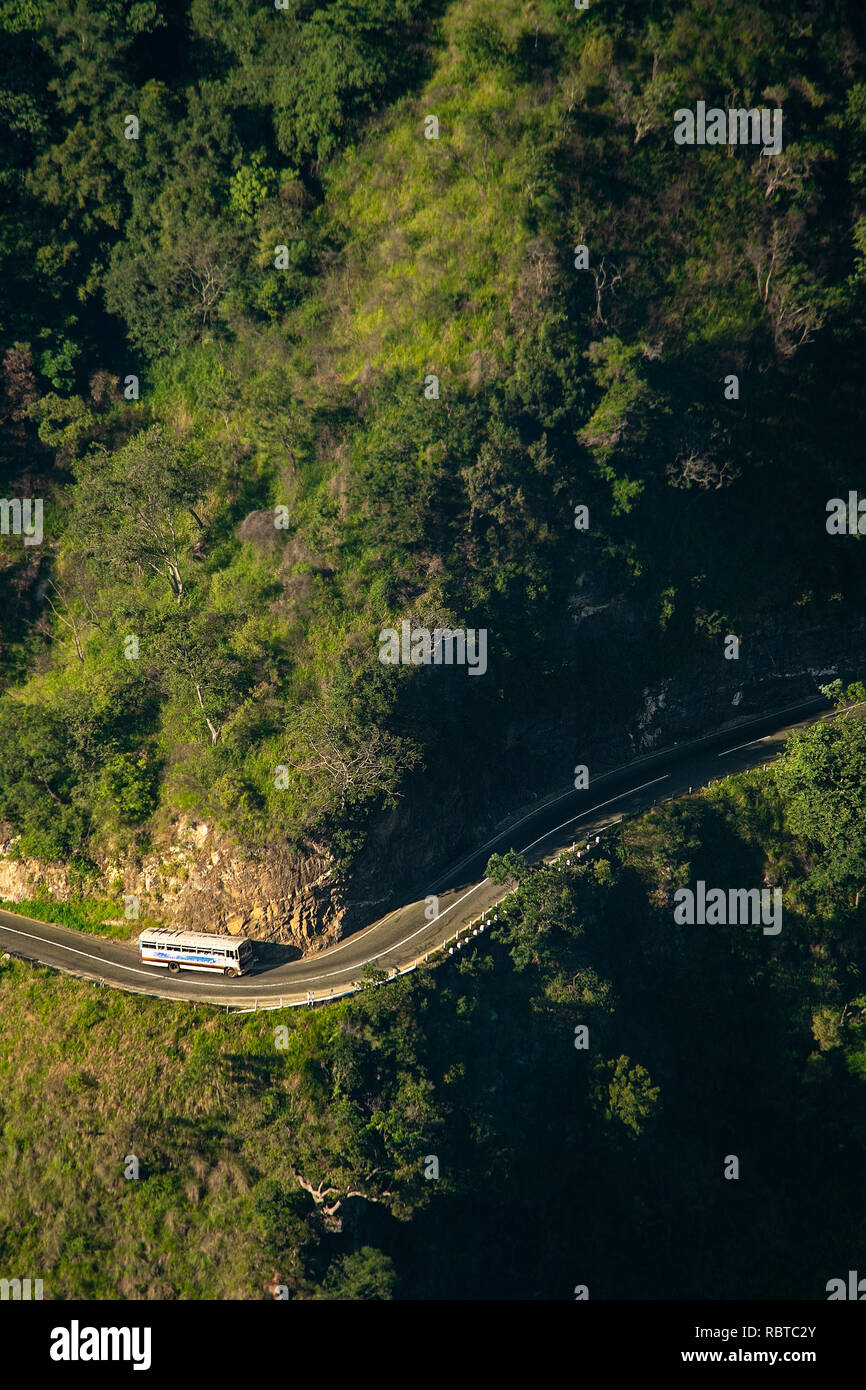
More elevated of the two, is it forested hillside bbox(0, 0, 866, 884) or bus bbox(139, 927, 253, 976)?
forested hillside bbox(0, 0, 866, 884)

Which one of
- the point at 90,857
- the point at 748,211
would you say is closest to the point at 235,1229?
the point at 90,857

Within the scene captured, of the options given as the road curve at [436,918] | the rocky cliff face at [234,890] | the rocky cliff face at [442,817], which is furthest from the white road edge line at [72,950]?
the rocky cliff face at [234,890]

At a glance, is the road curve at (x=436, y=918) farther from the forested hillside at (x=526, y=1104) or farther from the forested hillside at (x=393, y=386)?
the forested hillside at (x=393, y=386)

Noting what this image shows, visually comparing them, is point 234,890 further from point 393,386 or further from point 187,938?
point 393,386

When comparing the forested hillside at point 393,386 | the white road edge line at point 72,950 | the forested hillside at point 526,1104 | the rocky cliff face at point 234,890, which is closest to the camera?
the forested hillside at point 526,1104

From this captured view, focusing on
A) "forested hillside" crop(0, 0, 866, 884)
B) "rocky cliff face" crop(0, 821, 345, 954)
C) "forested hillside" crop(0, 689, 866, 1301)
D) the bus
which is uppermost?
"forested hillside" crop(0, 0, 866, 884)

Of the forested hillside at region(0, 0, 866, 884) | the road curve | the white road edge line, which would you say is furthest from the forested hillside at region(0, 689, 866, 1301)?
the forested hillside at region(0, 0, 866, 884)

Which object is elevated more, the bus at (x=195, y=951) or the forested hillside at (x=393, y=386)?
the forested hillside at (x=393, y=386)

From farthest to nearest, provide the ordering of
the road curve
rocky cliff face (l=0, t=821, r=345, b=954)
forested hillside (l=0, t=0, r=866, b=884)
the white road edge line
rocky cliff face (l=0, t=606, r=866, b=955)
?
forested hillside (l=0, t=0, r=866, b=884), rocky cliff face (l=0, t=606, r=866, b=955), the white road edge line, rocky cliff face (l=0, t=821, r=345, b=954), the road curve

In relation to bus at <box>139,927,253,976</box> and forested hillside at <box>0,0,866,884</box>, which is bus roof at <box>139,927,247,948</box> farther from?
forested hillside at <box>0,0,866,884</box>
